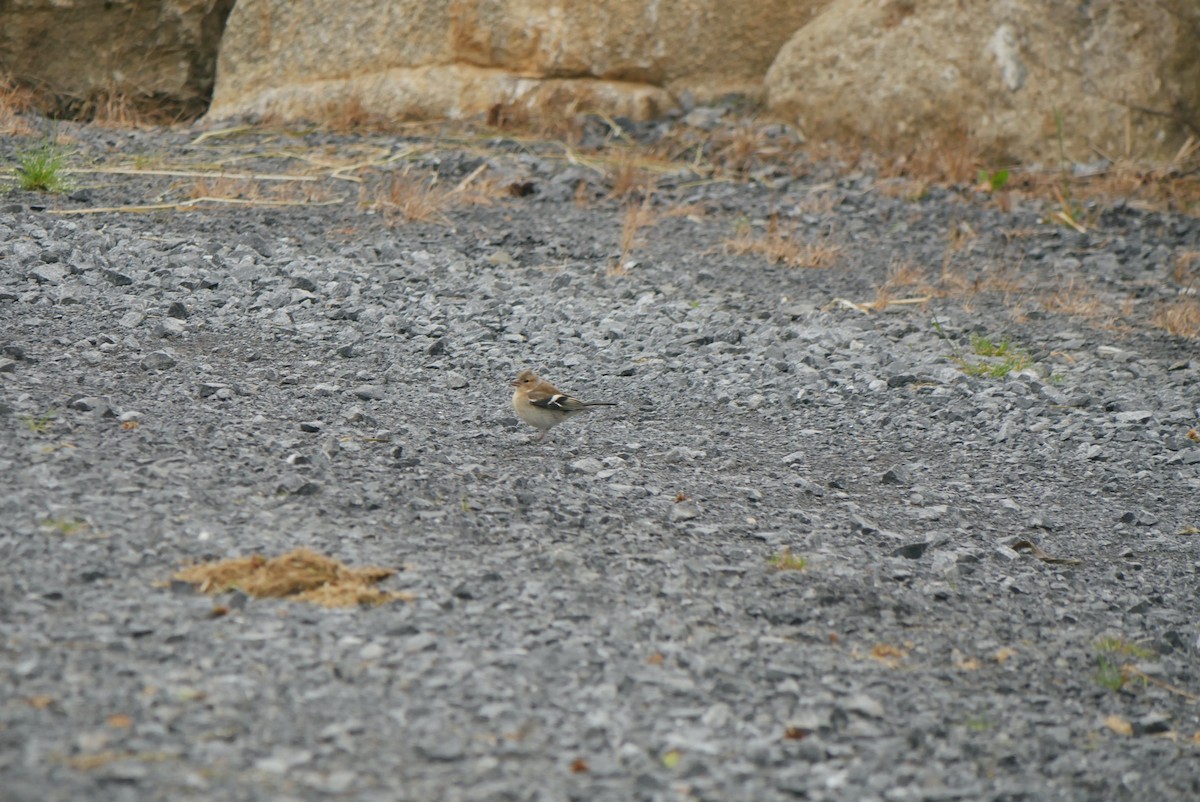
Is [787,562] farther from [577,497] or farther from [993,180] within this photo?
[993,180]

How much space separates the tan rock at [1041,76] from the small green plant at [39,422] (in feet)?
24.2

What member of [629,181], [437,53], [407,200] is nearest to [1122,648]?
[407,200]

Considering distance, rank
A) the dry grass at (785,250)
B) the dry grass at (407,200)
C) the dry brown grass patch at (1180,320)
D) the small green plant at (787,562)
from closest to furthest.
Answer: the small green plant at (787,562), the dry brown grass patch at (1180,320), the dry grass at (407,200), the dry grass at (785,250)

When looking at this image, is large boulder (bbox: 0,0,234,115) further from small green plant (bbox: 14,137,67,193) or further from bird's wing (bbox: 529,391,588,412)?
bird's wing (bbox: 529,391,588,412)

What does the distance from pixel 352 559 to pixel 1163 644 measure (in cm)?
252

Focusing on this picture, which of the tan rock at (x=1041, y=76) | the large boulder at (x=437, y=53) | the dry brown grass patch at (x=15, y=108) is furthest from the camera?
the large boulder at (x=437, y=53)

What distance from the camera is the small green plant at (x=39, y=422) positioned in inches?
173

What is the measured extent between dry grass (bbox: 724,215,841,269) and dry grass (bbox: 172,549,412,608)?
4954 mm

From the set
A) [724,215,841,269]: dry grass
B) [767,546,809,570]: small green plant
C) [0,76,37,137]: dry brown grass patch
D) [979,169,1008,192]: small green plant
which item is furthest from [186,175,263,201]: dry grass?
[979,169,1008,192]: small green plant

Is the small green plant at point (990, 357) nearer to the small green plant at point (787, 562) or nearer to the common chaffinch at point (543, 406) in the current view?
the common chaffinch at point (543, 406)

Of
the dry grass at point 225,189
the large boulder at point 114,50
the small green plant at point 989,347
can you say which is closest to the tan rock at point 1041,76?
the small green plant at point 989,347

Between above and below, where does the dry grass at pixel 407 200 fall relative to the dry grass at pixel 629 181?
below

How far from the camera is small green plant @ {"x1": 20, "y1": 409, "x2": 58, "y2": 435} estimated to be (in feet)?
14.5

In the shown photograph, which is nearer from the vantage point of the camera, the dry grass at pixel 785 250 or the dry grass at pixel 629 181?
the dry grass at pixel 785 250
